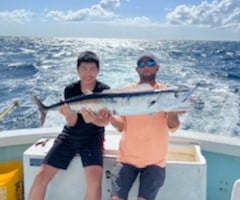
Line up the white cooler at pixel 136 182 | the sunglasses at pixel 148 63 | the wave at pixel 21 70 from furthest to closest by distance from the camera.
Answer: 1. the wave at pixel 21 70
2. the white cooler at pixel 136 182
3. the sunglasses at pixel 148 63

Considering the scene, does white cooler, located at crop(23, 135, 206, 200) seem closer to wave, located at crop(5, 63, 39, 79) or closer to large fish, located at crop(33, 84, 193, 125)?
large fish, located at crop(33, 84, 193, 125)

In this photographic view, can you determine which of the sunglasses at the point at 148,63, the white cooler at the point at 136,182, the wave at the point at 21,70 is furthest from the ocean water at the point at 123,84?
the sunglasses at the point at 148,63

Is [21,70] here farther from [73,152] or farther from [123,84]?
[73,152]

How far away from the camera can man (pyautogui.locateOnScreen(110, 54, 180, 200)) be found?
2285mm

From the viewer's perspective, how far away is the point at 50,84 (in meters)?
7.71

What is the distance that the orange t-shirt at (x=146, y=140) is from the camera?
2.32 m

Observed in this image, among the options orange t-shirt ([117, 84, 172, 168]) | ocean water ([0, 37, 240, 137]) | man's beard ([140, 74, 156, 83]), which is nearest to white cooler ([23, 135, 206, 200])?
orange t-shirt ([117, 84, 172, 168])

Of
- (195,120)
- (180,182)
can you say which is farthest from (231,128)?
(180,182)

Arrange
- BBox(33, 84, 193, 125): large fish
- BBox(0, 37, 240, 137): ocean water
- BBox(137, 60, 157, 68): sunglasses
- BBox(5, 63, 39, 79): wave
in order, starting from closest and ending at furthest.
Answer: BBox(33, 84, 193, 125): large fish
BBox(137, 60, 157, 68): sunglasses
BBox(0, 37, 240, 137): ocean water
BBox(5, 63, 39, 79): wave

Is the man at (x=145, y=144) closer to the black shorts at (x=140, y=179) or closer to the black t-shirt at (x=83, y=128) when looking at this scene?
the black shorts at (x=140, y=179)

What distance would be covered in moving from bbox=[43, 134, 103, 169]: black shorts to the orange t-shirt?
20cm

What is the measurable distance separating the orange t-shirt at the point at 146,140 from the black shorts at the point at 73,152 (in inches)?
7.9

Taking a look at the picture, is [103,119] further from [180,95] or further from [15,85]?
[15,85]

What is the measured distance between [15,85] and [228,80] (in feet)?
15.2
